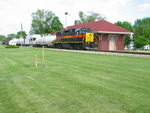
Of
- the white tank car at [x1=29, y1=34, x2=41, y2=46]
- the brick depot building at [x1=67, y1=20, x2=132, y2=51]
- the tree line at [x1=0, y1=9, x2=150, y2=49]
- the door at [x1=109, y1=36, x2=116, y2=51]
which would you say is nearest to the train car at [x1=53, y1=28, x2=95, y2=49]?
the brick depot building at [x1=67, y1=20, x2=132, y2=51]

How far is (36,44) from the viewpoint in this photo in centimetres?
5094

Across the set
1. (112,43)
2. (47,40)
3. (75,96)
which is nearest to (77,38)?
(112,43)

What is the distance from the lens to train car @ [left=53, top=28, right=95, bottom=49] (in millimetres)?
27084

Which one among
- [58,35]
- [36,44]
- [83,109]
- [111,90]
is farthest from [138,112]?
[36,44]

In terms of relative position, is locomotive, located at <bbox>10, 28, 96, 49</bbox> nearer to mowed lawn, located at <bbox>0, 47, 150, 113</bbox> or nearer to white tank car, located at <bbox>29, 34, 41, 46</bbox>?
white tank car, located at <bbox>29, 34, 41, 46</bbox>

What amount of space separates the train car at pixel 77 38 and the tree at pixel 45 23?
143ft

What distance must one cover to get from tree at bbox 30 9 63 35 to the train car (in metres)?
43.5

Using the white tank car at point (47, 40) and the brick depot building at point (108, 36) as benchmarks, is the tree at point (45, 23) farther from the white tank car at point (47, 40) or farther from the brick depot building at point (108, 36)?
the brick depot building at point (108, 36)

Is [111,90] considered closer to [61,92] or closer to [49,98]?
[61,92]

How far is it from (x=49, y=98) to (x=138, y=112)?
7.88 ft

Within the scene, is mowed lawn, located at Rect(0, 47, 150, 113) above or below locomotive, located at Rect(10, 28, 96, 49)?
below

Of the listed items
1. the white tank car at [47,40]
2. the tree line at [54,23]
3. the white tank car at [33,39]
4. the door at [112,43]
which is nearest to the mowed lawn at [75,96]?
the door at [112,43]

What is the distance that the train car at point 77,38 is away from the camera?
27084 millimetres

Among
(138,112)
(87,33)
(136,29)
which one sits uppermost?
(136,29)
